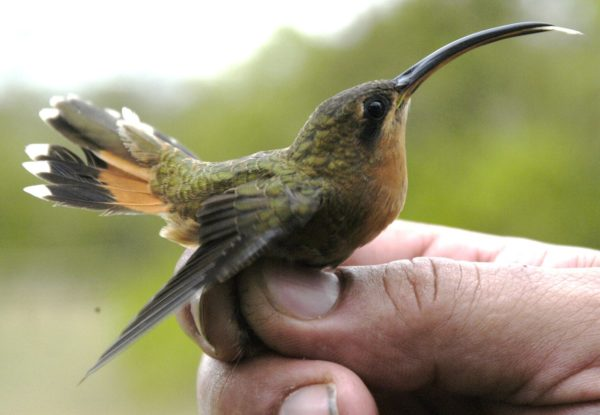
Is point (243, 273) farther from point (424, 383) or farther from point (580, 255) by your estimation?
point (580, 255)

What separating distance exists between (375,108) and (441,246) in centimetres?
123

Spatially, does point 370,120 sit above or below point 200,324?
above

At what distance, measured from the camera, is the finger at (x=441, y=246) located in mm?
3432

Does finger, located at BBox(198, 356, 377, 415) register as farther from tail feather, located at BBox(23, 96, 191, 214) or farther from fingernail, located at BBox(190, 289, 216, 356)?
tail feather, located at BBox(23, 96, 191, 214)

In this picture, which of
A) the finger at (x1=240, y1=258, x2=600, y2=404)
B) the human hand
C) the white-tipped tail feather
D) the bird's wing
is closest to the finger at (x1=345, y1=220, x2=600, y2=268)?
the human hand

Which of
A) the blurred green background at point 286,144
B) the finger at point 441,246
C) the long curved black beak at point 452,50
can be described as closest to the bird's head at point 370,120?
the long curved black beak at point 452,50

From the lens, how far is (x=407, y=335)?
2.36m

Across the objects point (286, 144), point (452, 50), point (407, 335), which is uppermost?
point (286, 144)

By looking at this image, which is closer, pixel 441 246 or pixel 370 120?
pixel 370 120

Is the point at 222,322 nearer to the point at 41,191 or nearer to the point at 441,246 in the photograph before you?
the point at 41,191

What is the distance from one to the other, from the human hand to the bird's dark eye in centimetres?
57

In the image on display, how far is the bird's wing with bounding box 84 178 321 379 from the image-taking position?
212 cm

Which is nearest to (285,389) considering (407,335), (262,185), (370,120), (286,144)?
(407,335)

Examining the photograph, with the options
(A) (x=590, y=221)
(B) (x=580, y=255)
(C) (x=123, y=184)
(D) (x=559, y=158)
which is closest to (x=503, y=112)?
(D) (x=559, y=158)
